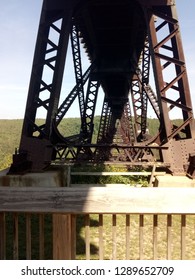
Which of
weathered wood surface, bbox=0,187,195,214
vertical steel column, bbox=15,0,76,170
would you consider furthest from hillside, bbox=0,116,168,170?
weathered wood surface, bbox=0,187,195,214

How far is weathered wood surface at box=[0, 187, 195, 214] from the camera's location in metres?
2.53

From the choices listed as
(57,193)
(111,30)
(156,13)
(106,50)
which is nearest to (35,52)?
(156,13)

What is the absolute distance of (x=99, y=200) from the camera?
8.52 feet

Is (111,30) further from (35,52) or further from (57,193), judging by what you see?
(57,193)

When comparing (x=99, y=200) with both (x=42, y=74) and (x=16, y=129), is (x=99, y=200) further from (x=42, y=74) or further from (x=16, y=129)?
(x=16, y=129)

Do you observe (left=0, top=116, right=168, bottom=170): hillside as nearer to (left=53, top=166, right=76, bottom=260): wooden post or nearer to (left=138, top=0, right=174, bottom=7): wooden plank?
(left=138, top=0, right=174, bottom=7): wooden plank

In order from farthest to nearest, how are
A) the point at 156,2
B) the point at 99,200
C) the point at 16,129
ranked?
1. the point at 16,129
2. the point at 156,2
3. the point at 99,200

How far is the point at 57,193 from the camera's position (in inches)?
104

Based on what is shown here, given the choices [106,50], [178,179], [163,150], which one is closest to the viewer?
[178,179]

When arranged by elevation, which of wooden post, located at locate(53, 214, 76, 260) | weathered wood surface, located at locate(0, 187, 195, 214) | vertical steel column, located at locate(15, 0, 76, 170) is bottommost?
wooden post, located at locate(53, 214, 76, 260)

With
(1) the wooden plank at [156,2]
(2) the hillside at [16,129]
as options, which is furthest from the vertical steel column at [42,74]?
(2) the hillside at [16,129]

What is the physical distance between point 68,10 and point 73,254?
673cm

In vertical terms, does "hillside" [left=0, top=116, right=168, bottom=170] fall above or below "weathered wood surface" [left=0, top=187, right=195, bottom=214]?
above

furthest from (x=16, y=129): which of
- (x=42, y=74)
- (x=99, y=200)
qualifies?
(x=99, y=200)
